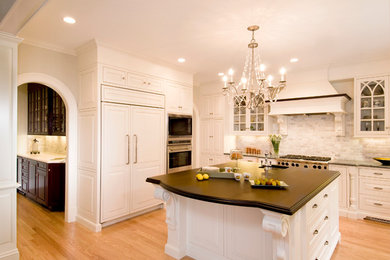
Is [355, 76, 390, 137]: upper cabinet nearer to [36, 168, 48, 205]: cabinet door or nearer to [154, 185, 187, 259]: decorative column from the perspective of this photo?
[154, 185, 187, 259]: decorative column

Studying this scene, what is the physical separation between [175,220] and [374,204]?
3429 millimetres

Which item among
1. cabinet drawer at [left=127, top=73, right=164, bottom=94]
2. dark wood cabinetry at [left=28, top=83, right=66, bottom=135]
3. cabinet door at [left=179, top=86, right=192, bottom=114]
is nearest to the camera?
cabinet drawer at [left=127, top=73, right=164, bottom=94]

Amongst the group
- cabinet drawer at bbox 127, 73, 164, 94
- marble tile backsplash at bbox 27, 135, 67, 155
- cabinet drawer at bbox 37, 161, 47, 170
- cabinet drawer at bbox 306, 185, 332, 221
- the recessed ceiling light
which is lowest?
cabinet drawer at bbox 306, 185, 332, 221

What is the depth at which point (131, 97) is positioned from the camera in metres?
3.81

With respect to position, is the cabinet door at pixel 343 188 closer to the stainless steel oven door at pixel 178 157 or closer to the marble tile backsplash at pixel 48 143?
the stainless steel oven door at pixel 178 157

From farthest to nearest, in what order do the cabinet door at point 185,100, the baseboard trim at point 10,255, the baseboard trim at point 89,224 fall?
the cabinet door at point 185,100, the baseboard trim at point 89,224, the baseboard trim at point 10,255

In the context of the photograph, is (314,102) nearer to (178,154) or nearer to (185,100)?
(185,100)

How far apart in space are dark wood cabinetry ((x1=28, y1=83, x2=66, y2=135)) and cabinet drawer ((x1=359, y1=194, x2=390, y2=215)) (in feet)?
18.2

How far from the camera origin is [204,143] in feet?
19.4

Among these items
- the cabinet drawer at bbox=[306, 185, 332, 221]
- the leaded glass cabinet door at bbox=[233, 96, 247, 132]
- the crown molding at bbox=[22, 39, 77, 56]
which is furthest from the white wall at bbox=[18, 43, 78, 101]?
the cabinet drawer at bbox=[306, 185, 332, 221]

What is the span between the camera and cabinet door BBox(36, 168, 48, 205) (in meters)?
4.11

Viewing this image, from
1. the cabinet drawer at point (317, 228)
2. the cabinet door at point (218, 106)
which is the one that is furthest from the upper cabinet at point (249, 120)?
the cabinet drawer at point (317, 228)

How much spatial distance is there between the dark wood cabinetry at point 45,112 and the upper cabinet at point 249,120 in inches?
147

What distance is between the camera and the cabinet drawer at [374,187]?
3691 mm
